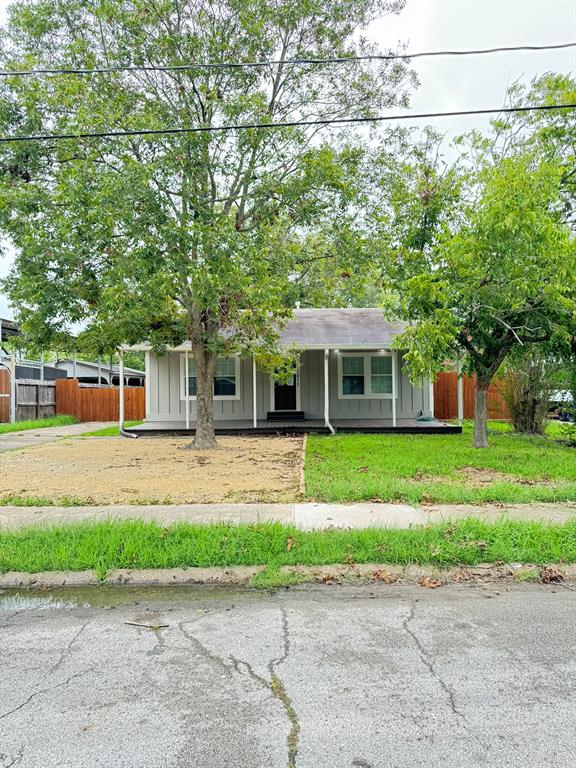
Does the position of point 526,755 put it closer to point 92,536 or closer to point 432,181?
point 92,536

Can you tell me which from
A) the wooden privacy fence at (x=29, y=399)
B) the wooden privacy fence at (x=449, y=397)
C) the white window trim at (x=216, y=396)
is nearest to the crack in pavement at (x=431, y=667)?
the white window trim at (x=216, y=396)

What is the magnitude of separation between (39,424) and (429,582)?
19.1m

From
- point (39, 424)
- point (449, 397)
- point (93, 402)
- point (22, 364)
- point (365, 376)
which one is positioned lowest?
point (39, 424)

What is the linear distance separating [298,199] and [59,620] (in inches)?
373

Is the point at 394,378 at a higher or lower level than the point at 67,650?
higher

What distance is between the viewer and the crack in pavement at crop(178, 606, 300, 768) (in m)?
2.44

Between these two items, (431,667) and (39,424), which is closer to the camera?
(431,667)

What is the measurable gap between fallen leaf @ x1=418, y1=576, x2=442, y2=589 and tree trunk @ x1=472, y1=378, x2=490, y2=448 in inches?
319

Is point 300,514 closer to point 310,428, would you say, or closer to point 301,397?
point 310,428

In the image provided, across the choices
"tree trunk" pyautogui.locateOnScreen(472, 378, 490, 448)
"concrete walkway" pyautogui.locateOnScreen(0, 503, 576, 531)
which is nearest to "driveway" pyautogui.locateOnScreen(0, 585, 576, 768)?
"concrete walkway" pyautogui.locateOnScreen(0, 503, 576, 531)

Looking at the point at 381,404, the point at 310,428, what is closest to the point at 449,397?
the point at 381,404

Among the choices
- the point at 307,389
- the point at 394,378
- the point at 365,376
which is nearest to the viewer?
the point at 394,378

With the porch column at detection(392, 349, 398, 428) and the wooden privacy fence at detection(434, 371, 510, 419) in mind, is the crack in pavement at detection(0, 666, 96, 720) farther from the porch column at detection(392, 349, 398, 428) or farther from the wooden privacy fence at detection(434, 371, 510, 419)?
the wooden privacy fence at detection(434, 371, 510, 419)

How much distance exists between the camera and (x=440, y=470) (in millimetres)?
9438
